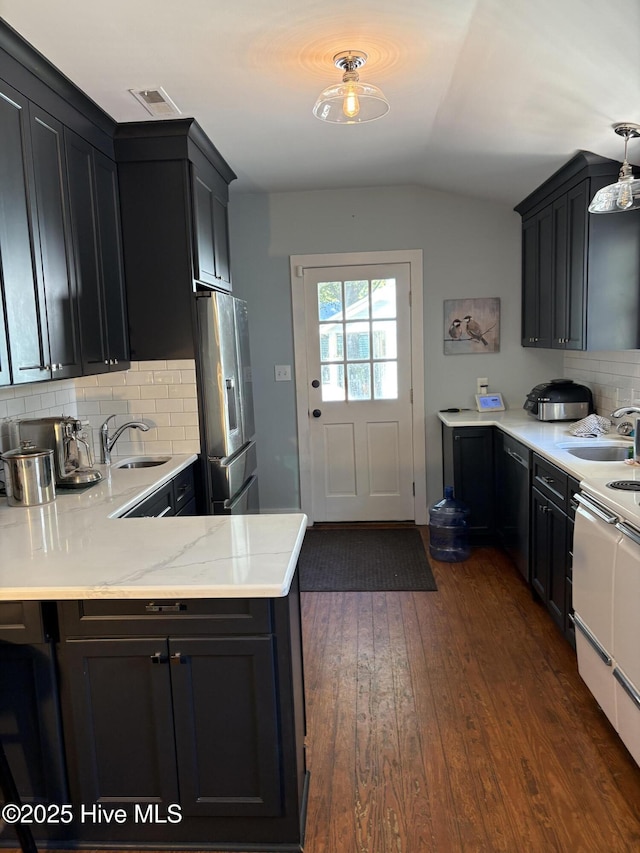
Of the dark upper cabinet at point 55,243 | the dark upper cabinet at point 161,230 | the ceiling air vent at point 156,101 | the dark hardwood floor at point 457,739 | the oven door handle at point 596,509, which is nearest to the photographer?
the dark hardwood floor at point 457,739

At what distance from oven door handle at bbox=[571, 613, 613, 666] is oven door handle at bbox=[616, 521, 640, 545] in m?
0.46

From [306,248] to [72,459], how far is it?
8.52 ft

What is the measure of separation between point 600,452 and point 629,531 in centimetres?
122

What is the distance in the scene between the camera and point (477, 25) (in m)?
2.23

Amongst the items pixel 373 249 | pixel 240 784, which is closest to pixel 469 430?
pixel 373 249

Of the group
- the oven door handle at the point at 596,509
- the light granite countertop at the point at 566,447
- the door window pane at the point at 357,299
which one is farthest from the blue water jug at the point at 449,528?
the oven door handle at the point at 596,509

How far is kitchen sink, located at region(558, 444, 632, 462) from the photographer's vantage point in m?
3.12

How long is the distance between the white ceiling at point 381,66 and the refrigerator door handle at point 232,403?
51.9 inches

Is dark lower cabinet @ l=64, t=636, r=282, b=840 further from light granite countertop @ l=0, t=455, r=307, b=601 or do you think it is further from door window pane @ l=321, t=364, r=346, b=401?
door window pane @ l=321, t=364, r=346, b=401

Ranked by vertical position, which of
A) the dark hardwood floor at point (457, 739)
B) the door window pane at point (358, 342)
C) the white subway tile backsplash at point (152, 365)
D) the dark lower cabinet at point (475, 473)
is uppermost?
the door window pane at point (358, 342)

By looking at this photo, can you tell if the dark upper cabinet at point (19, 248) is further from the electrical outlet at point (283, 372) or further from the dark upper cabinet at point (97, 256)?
the electrical outlet at point (283, 372)

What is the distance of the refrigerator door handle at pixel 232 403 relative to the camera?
3.54 meters

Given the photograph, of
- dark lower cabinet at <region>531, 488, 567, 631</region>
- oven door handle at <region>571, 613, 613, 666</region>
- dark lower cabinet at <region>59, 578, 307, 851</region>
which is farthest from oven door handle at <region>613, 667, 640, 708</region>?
dark lower cabinet at <region>59, 578, 307, 851</region>

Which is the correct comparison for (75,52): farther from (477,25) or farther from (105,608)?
(105,608)
